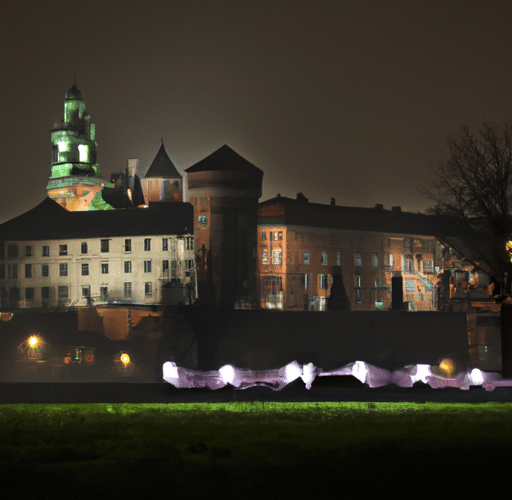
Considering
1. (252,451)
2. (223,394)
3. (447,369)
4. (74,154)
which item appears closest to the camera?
(252,451)

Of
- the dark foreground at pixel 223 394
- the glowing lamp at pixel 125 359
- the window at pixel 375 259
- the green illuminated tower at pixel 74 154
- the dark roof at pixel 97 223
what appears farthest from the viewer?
the green illuminated tower at pixel 74 154

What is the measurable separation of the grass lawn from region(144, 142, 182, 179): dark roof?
89449 millimetres

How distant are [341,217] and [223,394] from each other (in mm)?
64920

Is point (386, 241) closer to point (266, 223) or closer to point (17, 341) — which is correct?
point (266, 223)

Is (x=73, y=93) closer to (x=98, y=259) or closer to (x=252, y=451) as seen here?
(x=98, y=259)

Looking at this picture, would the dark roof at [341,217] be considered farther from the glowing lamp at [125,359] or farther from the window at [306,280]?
the glowing lamp at [125,359]

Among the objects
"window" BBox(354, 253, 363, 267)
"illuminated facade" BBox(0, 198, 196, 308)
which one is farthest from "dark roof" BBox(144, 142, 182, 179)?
"window" BBox(354, 253, 363, 267)

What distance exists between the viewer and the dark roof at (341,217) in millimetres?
75875

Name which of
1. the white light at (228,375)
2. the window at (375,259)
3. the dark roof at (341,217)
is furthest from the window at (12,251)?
the white light at (228,375)

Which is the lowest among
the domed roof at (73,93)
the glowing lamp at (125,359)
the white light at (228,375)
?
the glowing lamp at (125,359)

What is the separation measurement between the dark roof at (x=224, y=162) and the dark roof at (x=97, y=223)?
25.8 ft

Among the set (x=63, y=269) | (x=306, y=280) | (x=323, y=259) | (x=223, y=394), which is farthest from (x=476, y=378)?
(x=63, y=269)

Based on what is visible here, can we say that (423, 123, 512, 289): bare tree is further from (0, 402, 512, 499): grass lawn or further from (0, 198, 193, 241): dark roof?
(0, 198, 193, 241): dark roof

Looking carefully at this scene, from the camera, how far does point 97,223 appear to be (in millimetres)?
88250
